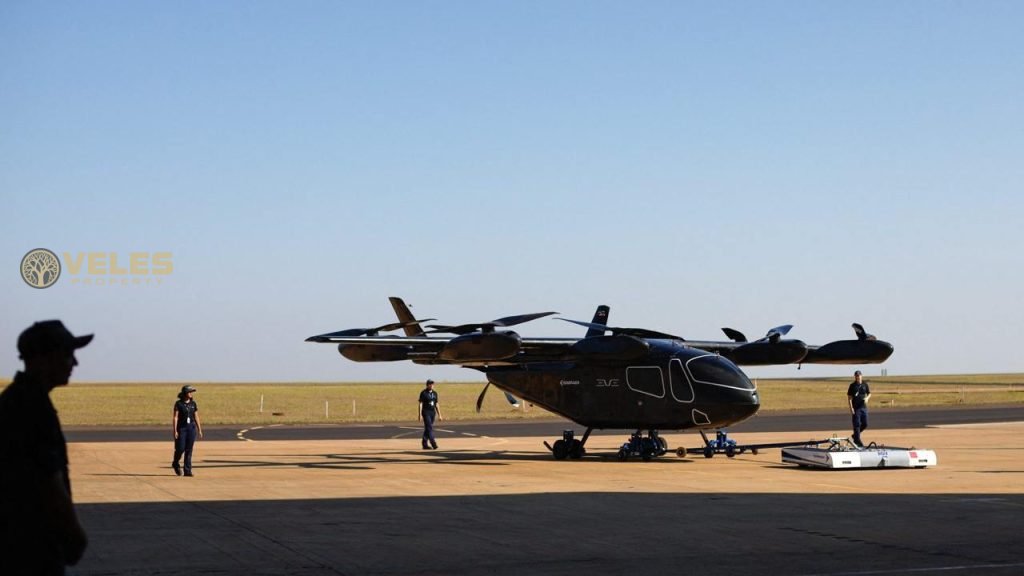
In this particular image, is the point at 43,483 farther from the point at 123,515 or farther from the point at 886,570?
the point at 123,515

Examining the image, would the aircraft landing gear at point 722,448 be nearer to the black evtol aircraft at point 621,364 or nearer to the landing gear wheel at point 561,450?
the black evtol aircraft at point 621,364

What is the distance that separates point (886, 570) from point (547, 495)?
896 centimetres

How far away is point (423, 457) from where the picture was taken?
3058cm

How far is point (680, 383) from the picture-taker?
88.0 ft

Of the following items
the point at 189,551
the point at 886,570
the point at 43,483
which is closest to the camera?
the point at 43,483

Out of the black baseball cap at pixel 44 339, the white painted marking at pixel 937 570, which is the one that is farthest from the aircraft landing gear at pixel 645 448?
the black baseball cap at pixel 44 339

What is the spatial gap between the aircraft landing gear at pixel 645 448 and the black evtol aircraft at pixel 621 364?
0.09ft

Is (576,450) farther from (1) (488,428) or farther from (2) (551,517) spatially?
(1) (488,428)

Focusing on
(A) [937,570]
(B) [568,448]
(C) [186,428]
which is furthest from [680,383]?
(A) [937,570]

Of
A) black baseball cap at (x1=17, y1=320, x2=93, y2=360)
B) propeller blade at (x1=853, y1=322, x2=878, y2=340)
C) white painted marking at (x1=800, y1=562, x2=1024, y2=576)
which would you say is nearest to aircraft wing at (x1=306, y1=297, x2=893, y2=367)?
propeller blade at (x1=853, y1=322, x2=878, y2=340)

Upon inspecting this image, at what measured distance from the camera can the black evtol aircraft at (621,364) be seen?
86.3 ft

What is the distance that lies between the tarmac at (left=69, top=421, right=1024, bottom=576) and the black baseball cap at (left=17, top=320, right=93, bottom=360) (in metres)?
6.34

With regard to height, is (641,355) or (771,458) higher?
(641,355)

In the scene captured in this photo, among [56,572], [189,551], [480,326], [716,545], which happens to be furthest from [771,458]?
[56,572]
